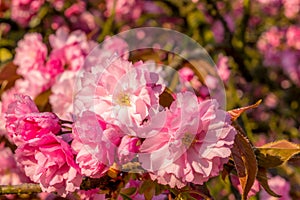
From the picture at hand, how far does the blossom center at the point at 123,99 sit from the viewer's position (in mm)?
1128

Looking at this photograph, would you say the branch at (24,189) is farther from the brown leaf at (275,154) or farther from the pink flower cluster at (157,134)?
the brown leaf at (275,154)

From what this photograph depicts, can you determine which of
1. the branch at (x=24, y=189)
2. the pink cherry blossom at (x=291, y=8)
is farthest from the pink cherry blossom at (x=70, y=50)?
the pink cherry blossom at (x=291, y=8)

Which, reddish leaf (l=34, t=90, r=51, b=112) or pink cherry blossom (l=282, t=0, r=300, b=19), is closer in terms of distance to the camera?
reddish leaf (l=34, t=90, r=51, b=112)

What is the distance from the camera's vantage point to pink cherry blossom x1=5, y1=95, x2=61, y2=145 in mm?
1140

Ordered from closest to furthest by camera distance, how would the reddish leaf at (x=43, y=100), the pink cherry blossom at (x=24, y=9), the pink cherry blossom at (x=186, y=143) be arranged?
the pink cherry blossom at (x=186, y=143) → the reddish leaf at (x=43, y=100) → the pink cherry blossom at (x=24, y=9)

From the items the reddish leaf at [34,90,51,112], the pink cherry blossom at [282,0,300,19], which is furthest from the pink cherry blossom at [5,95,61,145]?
the pink cherry blossom at [282,0,300,19]

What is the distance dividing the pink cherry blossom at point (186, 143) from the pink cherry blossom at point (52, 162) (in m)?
0.11

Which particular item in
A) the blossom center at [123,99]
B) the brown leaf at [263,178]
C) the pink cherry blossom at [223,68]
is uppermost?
the blossom center at [123,99]

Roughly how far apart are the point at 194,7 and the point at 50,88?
1.00 metres

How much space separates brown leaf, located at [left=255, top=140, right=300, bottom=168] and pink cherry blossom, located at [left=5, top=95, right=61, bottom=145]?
1.10 feet

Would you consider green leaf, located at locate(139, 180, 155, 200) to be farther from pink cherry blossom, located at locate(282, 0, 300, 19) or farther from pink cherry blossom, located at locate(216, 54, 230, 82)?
pink cherry blossom, located at locate(282, 0, 300, 19)

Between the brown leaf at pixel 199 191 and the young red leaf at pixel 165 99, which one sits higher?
the young red leaf at pixel 165 99

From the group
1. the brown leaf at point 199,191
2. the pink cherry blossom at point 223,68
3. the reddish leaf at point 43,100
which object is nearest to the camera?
the brown leaf at point 199,191

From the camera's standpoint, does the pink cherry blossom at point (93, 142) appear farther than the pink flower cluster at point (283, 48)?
No
